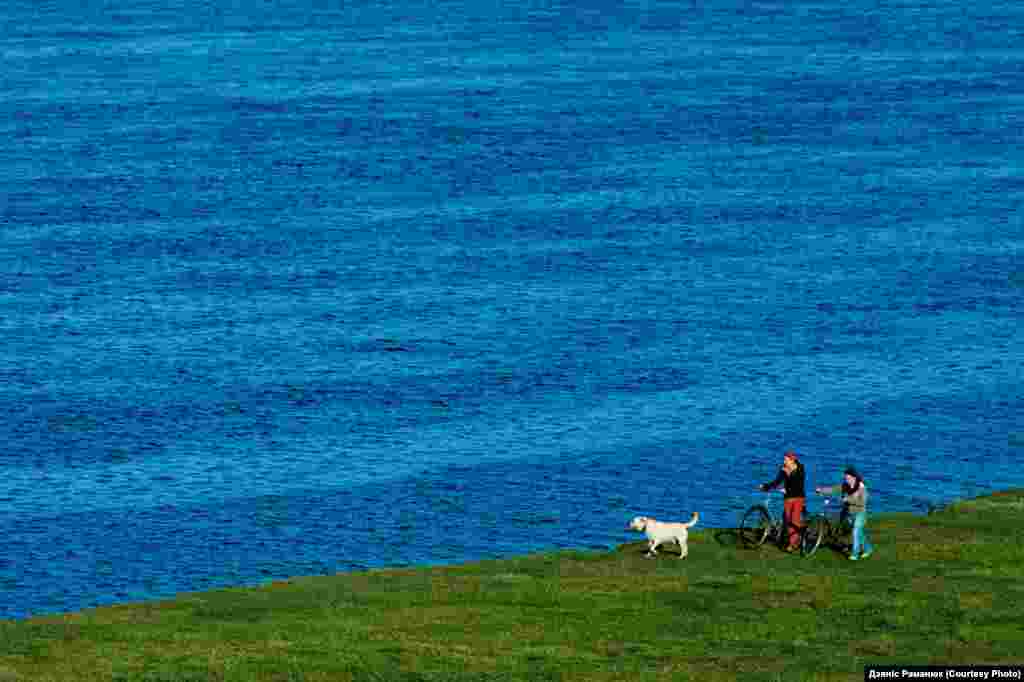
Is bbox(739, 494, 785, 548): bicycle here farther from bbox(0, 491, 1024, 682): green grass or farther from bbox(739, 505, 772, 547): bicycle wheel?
bbox(0, 491, 1024, 682): green grass

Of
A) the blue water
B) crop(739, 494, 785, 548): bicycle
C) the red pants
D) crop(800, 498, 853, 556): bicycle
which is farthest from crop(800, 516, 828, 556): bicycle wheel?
the blue water

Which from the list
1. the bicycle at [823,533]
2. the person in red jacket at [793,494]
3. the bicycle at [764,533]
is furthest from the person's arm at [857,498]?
the bicycle at [764,533]

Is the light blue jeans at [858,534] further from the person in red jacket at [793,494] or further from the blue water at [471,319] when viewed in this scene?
the blue water at [471,319]

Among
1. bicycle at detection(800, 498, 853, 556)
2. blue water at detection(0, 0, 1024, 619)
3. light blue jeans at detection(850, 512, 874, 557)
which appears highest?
blue water at detection(0, 0, 1024, 619)

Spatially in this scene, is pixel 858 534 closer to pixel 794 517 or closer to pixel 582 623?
pixel 794 517

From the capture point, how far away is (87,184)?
140 m

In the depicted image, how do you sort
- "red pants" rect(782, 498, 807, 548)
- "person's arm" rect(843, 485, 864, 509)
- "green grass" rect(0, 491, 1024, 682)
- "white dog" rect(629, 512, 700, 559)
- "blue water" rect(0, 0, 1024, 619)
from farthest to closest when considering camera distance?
1. "blue water" rect(0, 0, 1024, 619)
2. "white dog" rect(629, 512, 700, 559)
3. "red pants" rect(782, 498, 807, 548)
4. "person's arm" rect(843, 485, 864, 509)
5. "green grass" rect(0, 491, 1024, 682)

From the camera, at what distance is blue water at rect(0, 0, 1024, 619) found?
72.2m

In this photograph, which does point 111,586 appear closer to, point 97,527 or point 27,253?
point 97,527

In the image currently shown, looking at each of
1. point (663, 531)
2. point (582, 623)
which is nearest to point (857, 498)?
point (663, 531)

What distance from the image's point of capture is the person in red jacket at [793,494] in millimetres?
54844

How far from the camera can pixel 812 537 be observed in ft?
183

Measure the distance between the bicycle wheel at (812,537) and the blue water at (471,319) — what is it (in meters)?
12.0

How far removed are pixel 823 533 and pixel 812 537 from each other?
2.23 ft
